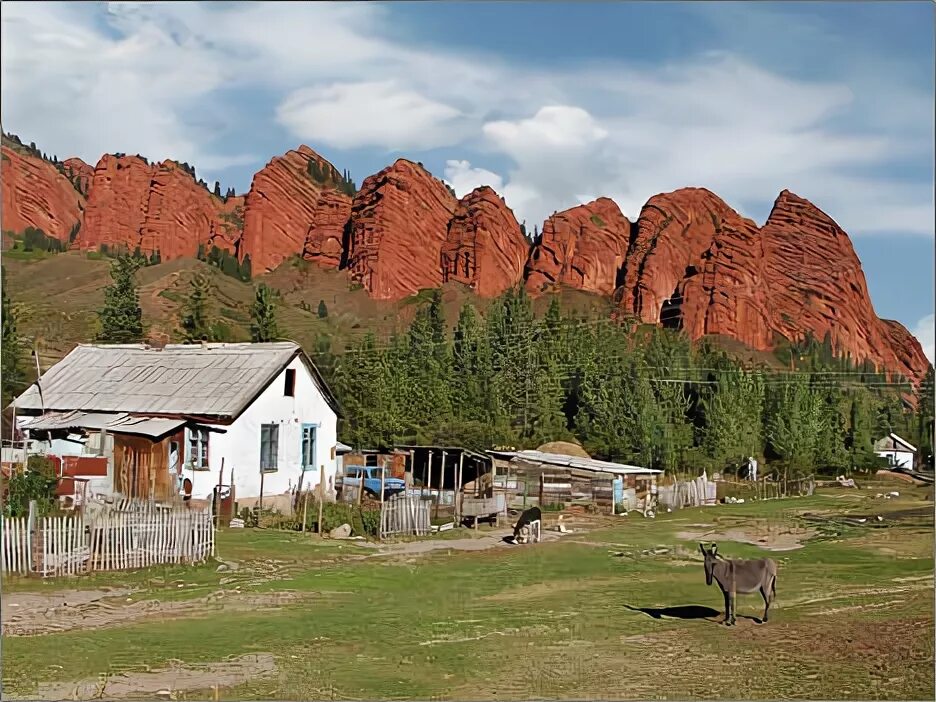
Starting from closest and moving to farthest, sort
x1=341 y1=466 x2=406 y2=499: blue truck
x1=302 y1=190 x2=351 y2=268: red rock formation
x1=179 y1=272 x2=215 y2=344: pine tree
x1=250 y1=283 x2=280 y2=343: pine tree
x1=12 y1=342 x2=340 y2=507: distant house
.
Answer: x1=12 y1=342 x2=340 y2=507: distant house
x1=341 y1=466 x2=406 y2=499: blue truck
x1=179 y1=272 x2=215 y2=344: pine tree
x1=250 y1=283 x2=280 y2=343: pine tree
x1=302 y1=190 x2=351 y2=268: red rock formation

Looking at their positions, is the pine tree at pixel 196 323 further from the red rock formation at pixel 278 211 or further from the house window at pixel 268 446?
the red rock formation at pixel 278 211

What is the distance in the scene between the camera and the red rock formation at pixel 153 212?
2948 inches

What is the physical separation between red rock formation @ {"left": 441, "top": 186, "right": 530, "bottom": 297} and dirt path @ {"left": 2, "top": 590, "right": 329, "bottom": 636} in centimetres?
9808

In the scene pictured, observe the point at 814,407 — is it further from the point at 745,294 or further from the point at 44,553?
the point at 745,294

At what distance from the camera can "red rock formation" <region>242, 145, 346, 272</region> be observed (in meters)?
109

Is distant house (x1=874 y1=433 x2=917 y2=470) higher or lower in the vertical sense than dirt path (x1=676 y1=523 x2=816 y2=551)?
higher

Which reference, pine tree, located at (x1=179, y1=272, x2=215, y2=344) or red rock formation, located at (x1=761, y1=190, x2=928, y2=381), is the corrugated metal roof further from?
red rock formation, located at (x1=761, y1=190, x2=928, y2=381)

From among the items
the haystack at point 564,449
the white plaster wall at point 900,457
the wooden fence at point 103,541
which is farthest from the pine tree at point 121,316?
the white plaster wall at point 900,457

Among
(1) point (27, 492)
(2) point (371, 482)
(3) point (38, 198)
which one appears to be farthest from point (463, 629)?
(3) point (38, 198)

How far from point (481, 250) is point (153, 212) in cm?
4179

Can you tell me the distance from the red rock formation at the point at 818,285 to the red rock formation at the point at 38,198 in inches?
3356

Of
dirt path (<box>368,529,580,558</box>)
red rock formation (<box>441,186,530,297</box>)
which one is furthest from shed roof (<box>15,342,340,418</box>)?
red rock formation (<box>441,186,530,297</box>)

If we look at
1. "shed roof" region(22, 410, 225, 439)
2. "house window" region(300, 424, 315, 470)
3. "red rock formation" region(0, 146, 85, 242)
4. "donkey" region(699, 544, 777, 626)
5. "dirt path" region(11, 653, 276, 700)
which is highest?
"red rock formation" region(0, 146, 85, 242)

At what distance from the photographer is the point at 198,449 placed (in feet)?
→ 80.5
